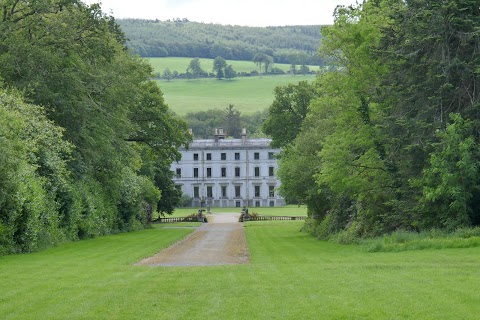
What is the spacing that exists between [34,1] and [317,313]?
98.3 feet

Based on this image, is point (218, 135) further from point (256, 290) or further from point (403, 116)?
point (256, 290)

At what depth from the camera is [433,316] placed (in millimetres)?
11781

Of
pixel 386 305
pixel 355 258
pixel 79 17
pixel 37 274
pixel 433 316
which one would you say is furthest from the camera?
pixel 79 17

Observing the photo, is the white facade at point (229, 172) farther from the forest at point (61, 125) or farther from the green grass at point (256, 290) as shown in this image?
the green grass at point (256, 290)

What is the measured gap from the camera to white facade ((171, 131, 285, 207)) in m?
139

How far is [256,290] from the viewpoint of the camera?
1528 cm

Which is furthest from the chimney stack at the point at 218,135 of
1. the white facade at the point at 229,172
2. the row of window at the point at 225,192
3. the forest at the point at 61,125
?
the forest at the point at 61,125

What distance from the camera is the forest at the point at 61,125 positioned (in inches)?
1130

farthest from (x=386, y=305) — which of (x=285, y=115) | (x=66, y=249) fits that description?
(x=285, y=115)

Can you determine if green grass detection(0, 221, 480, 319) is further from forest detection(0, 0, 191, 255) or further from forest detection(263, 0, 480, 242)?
forest detection(0, 0, 191, 255)

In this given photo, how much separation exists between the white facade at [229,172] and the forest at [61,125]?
8674 centimetres

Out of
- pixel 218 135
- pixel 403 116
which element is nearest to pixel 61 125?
pixel 403 116

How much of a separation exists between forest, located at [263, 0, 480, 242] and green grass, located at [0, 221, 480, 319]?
5.41 meters

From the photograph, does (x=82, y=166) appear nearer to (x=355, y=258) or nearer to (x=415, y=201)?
(x=415, y=201)
